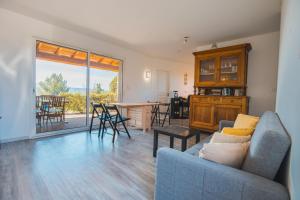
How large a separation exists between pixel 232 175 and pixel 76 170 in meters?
1.91

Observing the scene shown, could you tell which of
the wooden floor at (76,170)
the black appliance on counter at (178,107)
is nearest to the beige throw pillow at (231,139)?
the wooden floor at (76,170)

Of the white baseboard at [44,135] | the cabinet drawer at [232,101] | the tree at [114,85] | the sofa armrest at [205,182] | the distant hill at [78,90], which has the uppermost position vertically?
the tree at [114,85]

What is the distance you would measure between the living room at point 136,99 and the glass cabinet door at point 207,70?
0.03 m

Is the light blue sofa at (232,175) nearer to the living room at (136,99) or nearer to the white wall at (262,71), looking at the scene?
the living room at (136,99)

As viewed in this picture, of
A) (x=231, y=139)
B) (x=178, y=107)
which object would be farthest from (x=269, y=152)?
(x=178, y=107)

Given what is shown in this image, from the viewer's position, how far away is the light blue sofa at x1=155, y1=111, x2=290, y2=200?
907mm

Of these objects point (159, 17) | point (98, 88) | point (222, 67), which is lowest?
point (98, 88)

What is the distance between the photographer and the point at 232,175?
100cm

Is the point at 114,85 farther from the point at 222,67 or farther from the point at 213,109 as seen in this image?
the point at 222,67

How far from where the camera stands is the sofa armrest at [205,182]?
0.89 metres

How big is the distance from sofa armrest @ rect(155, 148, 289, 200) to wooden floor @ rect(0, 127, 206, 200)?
20.9 inches

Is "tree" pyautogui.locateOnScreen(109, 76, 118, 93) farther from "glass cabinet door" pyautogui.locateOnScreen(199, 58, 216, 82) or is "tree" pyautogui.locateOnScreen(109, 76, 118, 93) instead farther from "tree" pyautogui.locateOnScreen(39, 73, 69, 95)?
"glass cabinet door" pyautogui.locateOnScreen(199, 58, 216, 82)

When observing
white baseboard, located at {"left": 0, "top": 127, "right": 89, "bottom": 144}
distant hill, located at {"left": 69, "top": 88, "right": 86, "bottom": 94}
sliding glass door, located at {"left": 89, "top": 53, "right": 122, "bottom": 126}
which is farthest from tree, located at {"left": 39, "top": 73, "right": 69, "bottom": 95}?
white baseboard, located at {"left": 0, "top": 127, "right": 89, "bottom": 144}

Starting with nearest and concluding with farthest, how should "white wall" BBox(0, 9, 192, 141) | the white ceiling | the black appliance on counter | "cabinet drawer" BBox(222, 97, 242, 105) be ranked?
the white ceiling → "white wall" BBox(0, 9, 192, 141) → "cabinet drawer" BBox(222, 97, 242, 105) → the black appliance on counter
